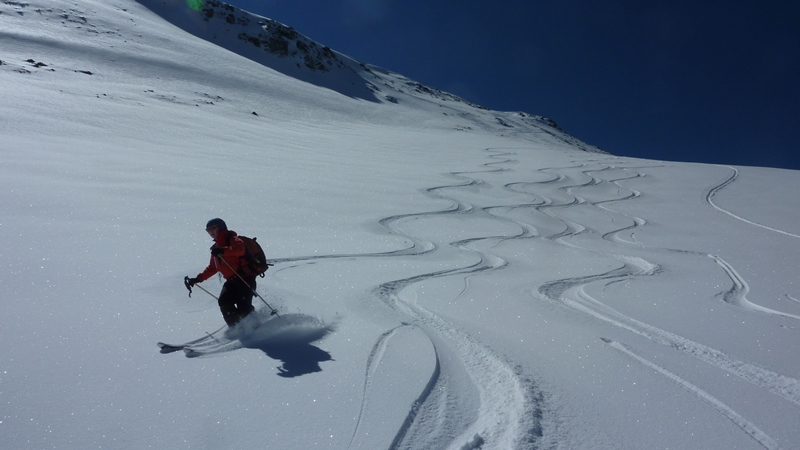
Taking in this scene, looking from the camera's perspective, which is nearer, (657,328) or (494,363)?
(494,363)

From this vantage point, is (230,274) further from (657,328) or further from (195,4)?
(195,4)

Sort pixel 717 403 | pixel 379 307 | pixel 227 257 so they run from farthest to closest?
1. pixel 379 307
2. pixel 227 257
3. pixel 717 403

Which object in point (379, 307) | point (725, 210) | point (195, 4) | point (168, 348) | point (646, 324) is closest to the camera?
point (168, 348)

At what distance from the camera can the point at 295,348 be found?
4082 mm

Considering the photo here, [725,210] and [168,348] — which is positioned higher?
[725,210]

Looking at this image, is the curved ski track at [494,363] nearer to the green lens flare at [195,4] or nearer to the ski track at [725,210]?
the ski track at [725,210]

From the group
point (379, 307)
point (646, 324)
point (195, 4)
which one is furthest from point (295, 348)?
point (195, 4)

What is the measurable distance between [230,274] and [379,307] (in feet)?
4.88

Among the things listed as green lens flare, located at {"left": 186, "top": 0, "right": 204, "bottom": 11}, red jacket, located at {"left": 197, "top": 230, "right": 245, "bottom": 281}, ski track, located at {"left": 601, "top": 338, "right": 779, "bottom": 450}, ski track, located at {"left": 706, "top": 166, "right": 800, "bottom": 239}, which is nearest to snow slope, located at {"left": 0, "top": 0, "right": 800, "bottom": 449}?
ski track, located at {"left": 601, "top": 338, "right": 779, "bottom": 450}

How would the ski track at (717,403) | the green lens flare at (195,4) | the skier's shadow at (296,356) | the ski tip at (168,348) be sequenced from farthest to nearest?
the green lens flare at (195,4) < the ski tip at (168,348) < the skier's shadow at (296,356) < the ski track at (717,403)

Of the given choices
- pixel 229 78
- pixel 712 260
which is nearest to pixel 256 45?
pixel 229 78

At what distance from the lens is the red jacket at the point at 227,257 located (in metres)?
4.35

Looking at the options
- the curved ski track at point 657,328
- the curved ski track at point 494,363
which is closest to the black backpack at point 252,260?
the curved ski track at point 494,363

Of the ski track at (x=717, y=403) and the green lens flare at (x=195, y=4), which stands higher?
the green lens flare at (x=195, y=4)
